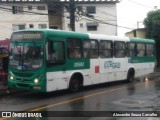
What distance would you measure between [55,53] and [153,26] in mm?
30429

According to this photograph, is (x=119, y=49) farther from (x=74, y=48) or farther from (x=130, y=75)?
(x=74, y=48)

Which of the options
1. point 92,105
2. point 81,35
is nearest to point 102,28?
point 81,35

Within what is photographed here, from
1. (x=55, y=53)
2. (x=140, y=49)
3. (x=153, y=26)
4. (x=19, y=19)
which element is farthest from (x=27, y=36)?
(x=19, y=19)

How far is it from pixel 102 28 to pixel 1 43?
30303mm

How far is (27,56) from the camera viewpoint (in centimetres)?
1424

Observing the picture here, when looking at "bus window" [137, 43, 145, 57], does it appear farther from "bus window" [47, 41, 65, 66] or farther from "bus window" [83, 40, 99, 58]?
"bus window" [47, 41, 65, 66]

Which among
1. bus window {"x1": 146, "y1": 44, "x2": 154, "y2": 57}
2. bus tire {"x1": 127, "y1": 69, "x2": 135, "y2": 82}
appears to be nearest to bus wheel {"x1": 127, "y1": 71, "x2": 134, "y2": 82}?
bus tire {"x1": 127, "y1": 69, "x2": 135, "y2": 82}

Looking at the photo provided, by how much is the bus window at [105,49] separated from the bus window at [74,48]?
210 centimetres

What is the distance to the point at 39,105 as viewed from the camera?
1230 centimetres

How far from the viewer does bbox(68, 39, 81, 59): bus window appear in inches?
618

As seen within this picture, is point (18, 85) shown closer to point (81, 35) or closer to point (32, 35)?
point (32, 35)

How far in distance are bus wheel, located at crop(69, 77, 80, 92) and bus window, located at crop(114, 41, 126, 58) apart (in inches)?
166

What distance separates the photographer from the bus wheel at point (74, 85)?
1585 cm

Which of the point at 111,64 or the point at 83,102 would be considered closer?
the point at 83,102
